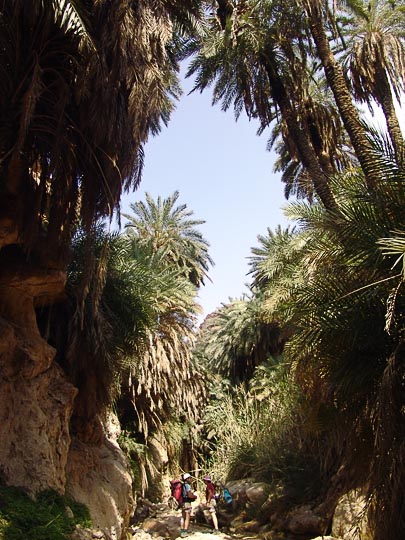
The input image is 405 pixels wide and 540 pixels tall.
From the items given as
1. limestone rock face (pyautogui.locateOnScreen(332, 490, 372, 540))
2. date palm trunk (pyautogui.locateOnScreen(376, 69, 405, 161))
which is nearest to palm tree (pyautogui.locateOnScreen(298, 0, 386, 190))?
date palm trunk (pyautogui.locateOnScreen(376, 69, 405, 161))

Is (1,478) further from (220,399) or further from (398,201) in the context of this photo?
(220,399)

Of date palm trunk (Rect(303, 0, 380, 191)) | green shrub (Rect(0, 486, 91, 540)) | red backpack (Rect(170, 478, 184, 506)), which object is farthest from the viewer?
red backpack (Rect(170, 478, 184, 506))

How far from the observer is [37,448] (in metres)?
7.73

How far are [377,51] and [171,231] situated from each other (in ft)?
43.5

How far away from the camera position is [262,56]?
12883 mm

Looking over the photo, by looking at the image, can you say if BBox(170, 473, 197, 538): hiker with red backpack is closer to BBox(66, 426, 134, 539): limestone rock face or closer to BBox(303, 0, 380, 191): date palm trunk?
BBox(66, 426, 134, 539): limestone rock face

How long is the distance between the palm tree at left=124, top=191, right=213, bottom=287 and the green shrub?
52.4 ft

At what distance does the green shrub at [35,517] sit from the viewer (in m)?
5.91

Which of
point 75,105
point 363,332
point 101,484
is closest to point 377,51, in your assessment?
point 75,105

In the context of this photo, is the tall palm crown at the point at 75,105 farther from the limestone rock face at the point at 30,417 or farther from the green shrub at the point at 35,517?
the green shrub at the point at 35,517

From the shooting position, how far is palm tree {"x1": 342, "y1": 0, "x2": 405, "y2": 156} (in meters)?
13.4

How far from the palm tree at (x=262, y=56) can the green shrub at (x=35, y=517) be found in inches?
356

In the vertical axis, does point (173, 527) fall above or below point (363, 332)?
below

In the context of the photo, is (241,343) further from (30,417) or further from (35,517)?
(35,517)
